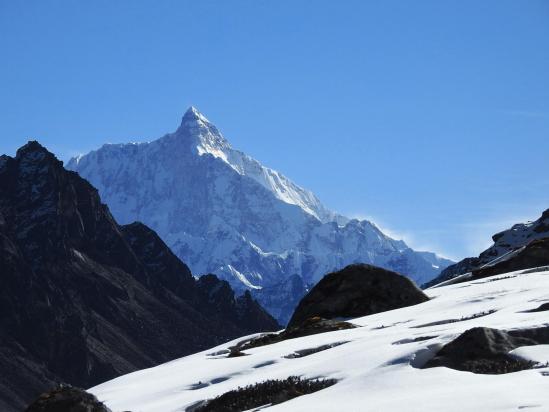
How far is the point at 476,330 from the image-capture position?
81.6 ft

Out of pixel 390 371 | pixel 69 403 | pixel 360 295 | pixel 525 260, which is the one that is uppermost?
pixel 525 260

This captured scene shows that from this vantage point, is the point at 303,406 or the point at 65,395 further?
the point at 65,395

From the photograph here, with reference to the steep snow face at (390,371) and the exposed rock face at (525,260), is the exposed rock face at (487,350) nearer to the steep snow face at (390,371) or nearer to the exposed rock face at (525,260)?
the steep snow face at (390,371)

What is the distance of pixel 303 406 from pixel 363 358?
5225mm

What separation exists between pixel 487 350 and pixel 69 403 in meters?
10.4

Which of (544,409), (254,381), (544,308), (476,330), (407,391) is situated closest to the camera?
(544,409)

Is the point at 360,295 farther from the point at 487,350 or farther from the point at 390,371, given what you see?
the point at 390,371

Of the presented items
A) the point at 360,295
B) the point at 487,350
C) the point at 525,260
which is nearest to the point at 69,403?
the point at 487,350

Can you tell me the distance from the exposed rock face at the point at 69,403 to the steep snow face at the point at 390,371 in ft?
7.82

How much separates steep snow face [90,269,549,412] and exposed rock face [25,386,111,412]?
7.82 ft

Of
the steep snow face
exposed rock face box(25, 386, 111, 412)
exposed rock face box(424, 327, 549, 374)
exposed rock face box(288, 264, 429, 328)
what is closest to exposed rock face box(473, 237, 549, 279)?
exposed rock face box(288, 264, 429, 328)

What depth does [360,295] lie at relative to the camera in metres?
47.2

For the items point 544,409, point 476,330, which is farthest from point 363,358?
point 544,409

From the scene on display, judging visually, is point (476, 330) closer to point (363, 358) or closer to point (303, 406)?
point (363, 358)
